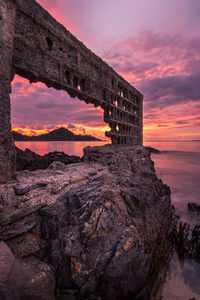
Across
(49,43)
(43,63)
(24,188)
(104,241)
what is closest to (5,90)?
(43,63)

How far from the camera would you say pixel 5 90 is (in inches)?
185

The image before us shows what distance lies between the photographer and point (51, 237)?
3.34 m

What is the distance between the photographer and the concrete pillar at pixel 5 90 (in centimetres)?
460

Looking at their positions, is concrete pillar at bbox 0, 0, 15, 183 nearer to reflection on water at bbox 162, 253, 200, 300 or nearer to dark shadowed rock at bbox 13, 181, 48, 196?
dark shadowed rock at bbox 13, 181, 48, 196

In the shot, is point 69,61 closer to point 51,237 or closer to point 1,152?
point 1,152

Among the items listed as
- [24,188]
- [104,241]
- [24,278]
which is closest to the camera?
[24,278]

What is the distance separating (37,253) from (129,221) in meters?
2.22

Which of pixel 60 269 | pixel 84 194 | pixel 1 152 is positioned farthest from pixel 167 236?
pixel 1 152

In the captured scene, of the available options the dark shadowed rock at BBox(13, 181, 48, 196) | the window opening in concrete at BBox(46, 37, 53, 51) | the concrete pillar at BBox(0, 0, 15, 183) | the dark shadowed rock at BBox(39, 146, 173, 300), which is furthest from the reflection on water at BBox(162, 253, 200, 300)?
the window opening in concrete at BBox(46, 37, 53, 51)

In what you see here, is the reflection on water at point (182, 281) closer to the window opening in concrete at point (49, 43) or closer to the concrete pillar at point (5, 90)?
the concrete pillar at point (5, 90)

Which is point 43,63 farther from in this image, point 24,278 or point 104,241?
point 24,278

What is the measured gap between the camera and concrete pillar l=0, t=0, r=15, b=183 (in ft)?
15.1

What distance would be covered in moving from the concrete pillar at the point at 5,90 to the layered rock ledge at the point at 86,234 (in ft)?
1.82

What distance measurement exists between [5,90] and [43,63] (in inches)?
83.2
